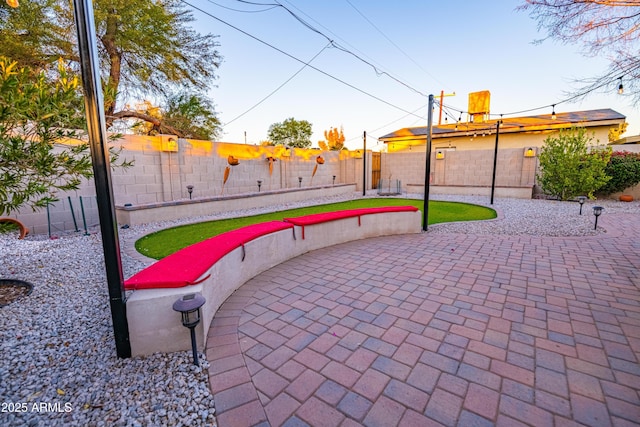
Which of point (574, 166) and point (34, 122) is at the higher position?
point (34, 122)

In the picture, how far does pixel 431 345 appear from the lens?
87.6 inches

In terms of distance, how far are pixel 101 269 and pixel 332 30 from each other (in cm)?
Answer: 693

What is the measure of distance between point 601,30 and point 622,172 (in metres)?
8.99

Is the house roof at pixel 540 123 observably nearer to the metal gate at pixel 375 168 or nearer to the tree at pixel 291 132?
the metal gate at pixel 375 168

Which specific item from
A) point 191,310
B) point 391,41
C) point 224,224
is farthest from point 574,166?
point 191,310

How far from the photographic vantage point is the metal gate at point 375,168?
52.3 ft

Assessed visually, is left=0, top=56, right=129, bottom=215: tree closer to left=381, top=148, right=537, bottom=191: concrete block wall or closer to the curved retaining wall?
the curved retaining wall

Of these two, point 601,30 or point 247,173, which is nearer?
point 601,30

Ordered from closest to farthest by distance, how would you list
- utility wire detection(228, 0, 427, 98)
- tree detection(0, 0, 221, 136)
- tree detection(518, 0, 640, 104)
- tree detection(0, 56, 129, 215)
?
tree detection(0, 56, 129, 215) → tree detection(518, 0, 640, 104) → utility wire detection(228, 0, 427, 98) → tree detection(0, 0, 221, 136)

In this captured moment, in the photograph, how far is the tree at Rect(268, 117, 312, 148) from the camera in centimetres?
3747

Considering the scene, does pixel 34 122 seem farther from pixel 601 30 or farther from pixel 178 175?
pixel 601 30

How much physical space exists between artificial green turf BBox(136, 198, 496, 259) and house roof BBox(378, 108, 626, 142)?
715 cm

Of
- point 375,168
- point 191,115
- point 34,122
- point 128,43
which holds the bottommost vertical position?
point 375,168

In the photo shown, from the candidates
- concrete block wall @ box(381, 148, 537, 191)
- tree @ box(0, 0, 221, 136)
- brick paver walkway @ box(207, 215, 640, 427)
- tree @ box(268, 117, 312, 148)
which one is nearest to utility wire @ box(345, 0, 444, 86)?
concrete block wall @ box(381, 148, 537, 191)
